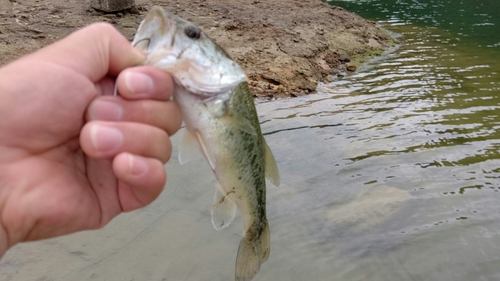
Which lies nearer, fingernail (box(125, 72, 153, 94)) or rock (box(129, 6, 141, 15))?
fingernail (box(125, 72, 153, 94))

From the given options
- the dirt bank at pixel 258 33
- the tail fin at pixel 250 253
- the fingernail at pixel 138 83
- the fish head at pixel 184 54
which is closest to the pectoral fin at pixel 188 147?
the fish head at pixel 184 54

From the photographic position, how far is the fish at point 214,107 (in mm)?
1944

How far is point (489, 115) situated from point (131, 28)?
8.02 m

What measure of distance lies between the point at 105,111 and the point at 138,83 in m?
0.18

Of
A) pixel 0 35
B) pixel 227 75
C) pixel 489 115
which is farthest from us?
pixel 0 35

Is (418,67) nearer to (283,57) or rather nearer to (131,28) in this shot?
(283,57)

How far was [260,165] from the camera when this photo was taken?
246 cm

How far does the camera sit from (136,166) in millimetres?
1827

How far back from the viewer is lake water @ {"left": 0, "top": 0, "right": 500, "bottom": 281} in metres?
4.12

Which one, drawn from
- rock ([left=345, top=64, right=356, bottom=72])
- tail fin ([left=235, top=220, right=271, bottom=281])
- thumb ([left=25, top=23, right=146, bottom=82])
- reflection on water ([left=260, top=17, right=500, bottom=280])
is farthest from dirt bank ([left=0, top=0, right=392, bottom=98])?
thumb ([left=25, top=23, right=146, bottom=82])

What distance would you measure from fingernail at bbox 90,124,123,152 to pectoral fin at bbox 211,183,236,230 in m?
0.74

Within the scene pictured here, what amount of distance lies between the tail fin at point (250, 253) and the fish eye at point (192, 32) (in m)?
1.22

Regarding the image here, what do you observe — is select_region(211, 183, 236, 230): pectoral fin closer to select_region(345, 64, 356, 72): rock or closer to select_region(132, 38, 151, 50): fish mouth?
select_region(132, 38, 151, 50): fish mouth

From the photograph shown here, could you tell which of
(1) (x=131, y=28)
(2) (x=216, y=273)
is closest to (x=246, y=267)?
(2) (x=216, y=273)
